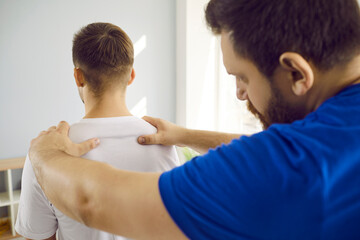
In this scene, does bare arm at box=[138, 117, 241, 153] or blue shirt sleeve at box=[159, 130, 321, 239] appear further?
bare arm at box=[138, 117, 241, 153]

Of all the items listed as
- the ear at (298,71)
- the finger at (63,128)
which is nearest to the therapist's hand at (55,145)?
the finger at (63,128)

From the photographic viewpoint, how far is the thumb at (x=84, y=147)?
3.13ft

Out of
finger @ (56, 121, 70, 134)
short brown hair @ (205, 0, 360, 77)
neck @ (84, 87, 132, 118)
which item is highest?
short brown hair @ (205, 0, 360, 77)

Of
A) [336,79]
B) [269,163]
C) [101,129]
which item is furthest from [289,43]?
[101,129]

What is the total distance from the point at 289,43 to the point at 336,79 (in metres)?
0.15

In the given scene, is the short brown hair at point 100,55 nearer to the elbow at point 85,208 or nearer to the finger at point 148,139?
the finger at point 148,139

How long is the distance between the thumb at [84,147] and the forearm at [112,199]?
18 centimetres

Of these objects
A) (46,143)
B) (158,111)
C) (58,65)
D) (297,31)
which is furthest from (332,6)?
(158,111)

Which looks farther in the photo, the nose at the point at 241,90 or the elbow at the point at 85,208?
the nose at the point at 241,90

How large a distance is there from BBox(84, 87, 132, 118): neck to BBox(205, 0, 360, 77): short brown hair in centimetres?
56

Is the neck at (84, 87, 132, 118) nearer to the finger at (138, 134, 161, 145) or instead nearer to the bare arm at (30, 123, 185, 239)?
the finger at (138, 134, 161, 145)

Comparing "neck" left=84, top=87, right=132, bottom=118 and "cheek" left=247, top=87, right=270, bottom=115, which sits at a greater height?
"cheek" left=247, top=87, right=270, bottom=115

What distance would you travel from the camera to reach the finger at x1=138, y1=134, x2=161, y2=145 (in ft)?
3.55

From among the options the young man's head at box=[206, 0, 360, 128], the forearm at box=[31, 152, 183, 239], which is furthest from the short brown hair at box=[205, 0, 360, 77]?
the forearm at box=[31, 152, 183, 239]
